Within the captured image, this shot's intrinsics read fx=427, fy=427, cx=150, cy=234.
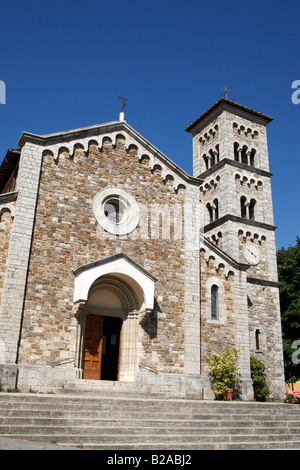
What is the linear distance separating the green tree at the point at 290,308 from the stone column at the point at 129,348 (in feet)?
51.4

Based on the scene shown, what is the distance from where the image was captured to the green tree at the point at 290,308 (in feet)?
93.2

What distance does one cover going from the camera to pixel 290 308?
96.2 feet

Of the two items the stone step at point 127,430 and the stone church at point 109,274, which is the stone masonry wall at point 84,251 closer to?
the stone church at point 109,274

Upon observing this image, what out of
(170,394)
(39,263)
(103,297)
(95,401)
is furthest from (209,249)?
(95,401)

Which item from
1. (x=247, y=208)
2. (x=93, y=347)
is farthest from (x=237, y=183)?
(x=93, y=347)

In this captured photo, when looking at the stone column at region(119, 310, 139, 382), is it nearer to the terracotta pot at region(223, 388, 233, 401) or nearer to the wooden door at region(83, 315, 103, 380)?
the wooden door at region(83, 315, 103, 380)

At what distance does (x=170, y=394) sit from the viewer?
15.5 m

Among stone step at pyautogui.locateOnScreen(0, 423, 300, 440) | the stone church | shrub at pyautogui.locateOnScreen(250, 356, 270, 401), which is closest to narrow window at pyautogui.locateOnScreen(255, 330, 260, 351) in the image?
the stone church

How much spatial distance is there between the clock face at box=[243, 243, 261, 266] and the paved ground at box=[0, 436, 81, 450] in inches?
637

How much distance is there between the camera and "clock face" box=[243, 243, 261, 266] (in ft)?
74.9

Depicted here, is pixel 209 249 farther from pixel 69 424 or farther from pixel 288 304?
pixel 288 304

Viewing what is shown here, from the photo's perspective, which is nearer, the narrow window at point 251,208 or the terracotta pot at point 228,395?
the terracotta pot at point 228,395

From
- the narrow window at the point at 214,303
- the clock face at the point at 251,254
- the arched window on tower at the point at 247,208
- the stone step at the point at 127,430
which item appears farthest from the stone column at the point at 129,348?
the arched window on tower at the point at 247,208

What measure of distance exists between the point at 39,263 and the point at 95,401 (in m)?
5.44
